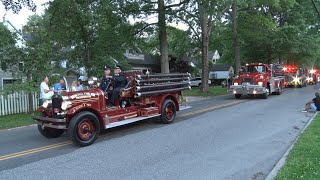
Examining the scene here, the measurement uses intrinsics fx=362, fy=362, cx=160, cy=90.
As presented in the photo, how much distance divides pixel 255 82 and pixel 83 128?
16.6m

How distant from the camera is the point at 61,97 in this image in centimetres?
941

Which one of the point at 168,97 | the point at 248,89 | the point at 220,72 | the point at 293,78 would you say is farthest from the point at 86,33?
the point at 220,72

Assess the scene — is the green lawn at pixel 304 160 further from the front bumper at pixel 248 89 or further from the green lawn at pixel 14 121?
the front bumper at pixel 248 89

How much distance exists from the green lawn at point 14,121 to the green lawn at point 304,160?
9.90m

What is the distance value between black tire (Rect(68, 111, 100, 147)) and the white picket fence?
26.4ft

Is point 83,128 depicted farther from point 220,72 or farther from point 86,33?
point 220,72

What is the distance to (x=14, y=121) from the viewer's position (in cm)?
1425

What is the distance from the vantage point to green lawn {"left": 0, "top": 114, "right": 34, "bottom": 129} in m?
13.4

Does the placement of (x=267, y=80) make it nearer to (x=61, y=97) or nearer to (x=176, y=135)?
(x=176, y=135)

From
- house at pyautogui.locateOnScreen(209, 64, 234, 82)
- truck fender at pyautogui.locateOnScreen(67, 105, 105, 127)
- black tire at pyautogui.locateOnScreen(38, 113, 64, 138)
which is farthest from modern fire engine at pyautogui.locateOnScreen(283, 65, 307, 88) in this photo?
black tire at pyautogui.locateOnScreen(38, 113, 64, 138)

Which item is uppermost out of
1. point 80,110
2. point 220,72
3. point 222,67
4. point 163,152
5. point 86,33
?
point 86,33

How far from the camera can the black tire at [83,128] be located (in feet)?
30.1

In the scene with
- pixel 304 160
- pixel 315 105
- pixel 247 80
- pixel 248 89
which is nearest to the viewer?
pixel 304 160

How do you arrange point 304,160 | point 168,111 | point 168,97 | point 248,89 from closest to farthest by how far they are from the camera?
point 304,160
point 168,111
point 168,97
point 248,89
